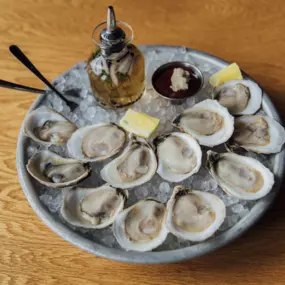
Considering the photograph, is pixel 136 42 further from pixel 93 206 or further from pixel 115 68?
pixel 93 206

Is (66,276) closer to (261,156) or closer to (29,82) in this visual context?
(261,156)

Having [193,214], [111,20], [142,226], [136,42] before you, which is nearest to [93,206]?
[142,226]

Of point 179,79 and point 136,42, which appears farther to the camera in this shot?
point 136,42

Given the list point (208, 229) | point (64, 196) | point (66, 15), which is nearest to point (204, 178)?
point (208, 229)

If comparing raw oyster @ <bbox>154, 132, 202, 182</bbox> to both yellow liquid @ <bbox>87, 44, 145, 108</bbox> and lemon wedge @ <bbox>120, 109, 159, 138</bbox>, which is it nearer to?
lemon wedge @ <bbox>120, 109, 159, 138</bbox>

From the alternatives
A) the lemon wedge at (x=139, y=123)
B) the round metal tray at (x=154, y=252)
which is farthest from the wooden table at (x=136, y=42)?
the lemon wedge at (x=139, y=123)

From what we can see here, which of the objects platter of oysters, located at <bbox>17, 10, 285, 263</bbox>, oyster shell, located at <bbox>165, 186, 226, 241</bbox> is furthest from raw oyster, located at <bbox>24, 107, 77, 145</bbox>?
oyster shell, located at <bbox>165, 186, 226, 241</bbox>
